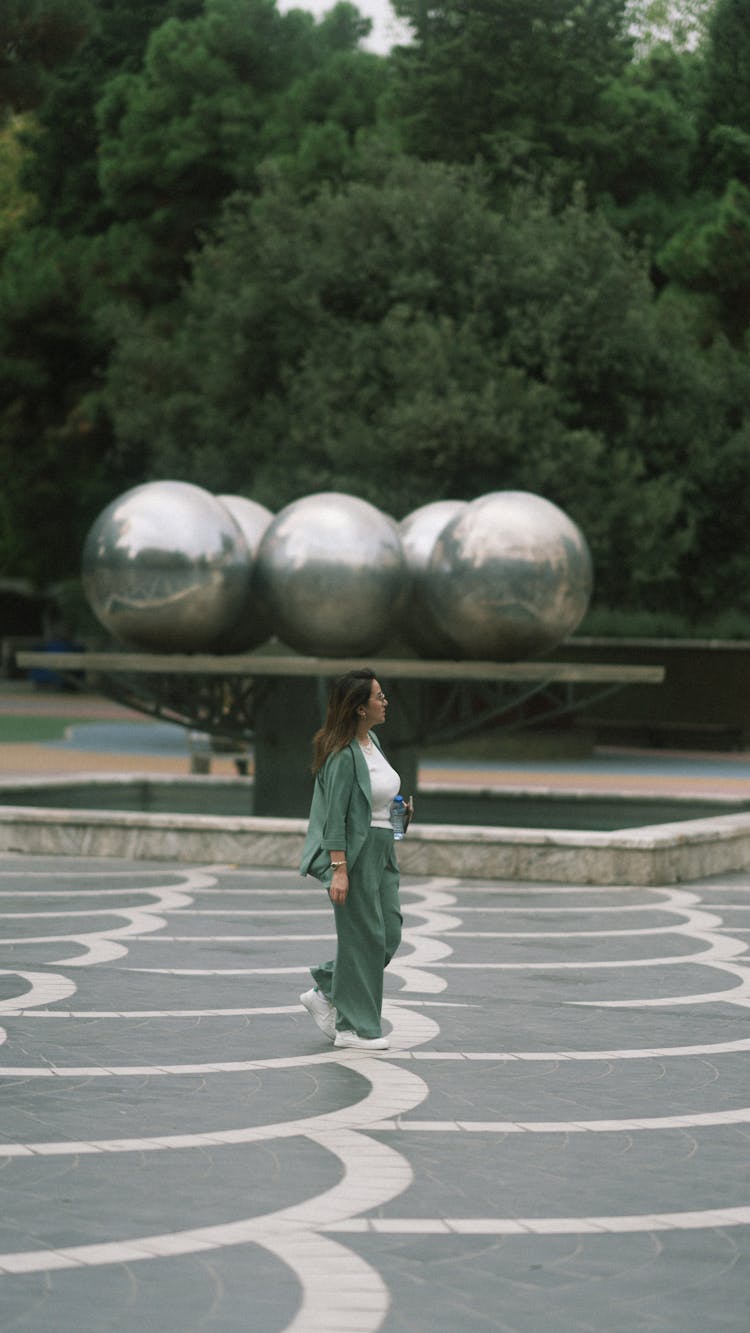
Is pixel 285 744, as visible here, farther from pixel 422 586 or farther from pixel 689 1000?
pixel 689 1000

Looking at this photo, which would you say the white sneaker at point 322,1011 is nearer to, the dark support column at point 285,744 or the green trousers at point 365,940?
the green trousers at point 365,940

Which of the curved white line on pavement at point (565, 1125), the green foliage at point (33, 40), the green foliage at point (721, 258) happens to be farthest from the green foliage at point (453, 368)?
the curved white line on pavement at point (565, 1125)

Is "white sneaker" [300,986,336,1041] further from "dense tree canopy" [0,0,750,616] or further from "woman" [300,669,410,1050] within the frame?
"dense tree canopy" [0,0,750,616]

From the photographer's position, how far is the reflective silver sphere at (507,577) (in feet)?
56.5

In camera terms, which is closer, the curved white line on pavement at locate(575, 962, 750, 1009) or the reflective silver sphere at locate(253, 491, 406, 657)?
the curved white line on pavement at locate(575, 962, 750, 1009)

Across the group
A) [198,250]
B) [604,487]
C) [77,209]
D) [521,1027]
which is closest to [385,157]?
[604,487]

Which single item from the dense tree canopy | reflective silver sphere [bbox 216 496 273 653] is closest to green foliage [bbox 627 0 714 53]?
the dense tree canopy

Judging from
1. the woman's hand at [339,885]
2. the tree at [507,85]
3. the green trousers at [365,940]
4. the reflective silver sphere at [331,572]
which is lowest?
the green trousers at [365,940]

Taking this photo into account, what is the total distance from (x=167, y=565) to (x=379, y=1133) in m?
10.4

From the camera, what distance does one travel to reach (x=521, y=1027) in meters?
9.34

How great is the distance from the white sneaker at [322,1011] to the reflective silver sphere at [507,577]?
8588mm

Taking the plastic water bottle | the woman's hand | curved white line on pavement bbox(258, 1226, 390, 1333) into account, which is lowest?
curved white line on pavement bbox(258, 1226, 390, 1333)

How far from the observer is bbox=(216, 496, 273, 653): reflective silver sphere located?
17781mm

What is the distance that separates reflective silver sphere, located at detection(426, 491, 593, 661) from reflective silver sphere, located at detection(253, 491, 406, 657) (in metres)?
0.46
